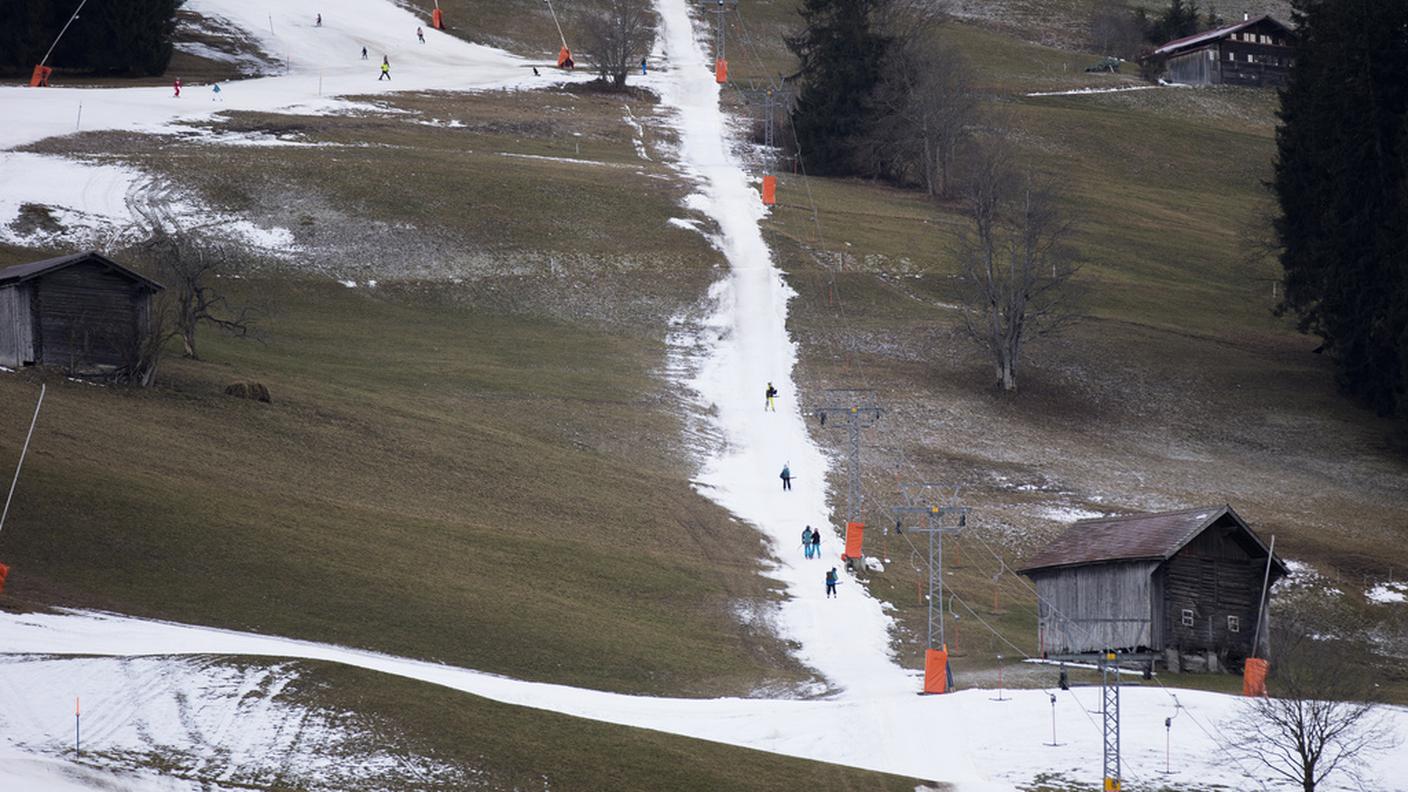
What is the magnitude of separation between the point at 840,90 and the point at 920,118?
6.50m

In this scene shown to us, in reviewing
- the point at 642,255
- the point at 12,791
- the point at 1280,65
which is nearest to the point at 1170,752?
the point at 12,791

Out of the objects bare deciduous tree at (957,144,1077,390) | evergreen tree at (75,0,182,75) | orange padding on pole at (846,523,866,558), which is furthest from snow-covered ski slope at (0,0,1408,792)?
evergreen tree at (75,0,182,75)

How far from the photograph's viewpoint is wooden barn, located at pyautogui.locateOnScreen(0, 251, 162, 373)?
54625 mm

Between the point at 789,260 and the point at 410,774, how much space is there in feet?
206

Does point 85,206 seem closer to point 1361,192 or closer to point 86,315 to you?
Result: point 86,315

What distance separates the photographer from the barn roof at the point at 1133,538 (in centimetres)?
4397

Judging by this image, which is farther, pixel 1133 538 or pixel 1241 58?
pixel 1241 58

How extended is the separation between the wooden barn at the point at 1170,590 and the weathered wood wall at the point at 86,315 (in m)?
33.3

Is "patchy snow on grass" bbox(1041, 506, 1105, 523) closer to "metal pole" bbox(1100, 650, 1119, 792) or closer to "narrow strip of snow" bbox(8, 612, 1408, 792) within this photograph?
"narrow strip of snow" bbox(8, 612, 1408, 792)

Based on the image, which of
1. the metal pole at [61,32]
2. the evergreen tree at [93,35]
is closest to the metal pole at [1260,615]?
the metal pole at [61,32]

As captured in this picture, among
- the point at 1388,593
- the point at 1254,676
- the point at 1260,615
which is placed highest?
Answer: the point at 1260,615

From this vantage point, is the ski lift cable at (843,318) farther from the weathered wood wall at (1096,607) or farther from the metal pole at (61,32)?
the metal pole at (61,32)

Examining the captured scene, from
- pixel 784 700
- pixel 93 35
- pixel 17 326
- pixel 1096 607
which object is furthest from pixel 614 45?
pixel 784 700

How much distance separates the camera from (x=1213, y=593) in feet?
147
